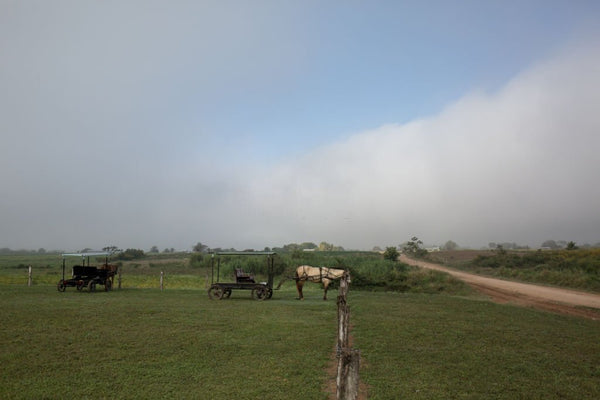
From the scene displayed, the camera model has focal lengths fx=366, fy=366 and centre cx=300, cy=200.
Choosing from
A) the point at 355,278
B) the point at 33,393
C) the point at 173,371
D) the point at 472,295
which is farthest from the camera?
the point at 355,278

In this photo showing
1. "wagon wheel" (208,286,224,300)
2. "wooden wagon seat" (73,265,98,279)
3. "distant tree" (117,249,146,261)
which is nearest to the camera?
"wagon wheel" (208,286,224,300)

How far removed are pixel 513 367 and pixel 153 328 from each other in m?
9.58

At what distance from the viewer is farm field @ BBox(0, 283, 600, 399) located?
683 centimetres

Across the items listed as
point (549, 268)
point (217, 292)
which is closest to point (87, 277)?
point (217, 292)

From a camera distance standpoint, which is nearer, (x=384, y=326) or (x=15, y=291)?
(x=384, y=326)

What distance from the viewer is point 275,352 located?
29.4ft

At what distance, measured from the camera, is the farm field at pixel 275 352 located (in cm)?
683

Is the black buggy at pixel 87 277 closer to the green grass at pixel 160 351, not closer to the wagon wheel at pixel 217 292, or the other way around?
the green grass at pixel 160 351

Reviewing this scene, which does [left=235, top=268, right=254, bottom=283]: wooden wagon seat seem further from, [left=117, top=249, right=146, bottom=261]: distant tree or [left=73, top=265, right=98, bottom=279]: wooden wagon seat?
[left=117, top=249, right=146, bottom=261]: distant tree

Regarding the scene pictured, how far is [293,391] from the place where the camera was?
670 cm

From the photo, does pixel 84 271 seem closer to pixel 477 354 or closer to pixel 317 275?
pixel 317 275

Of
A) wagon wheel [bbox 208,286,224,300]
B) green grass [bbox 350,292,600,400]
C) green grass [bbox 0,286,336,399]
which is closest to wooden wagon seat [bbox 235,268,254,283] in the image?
wagon wheel [bbox 208,286,224,300]

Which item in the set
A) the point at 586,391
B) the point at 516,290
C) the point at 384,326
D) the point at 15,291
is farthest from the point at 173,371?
the point at 516,290

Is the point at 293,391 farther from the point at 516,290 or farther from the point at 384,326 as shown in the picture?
the point at 516,290
